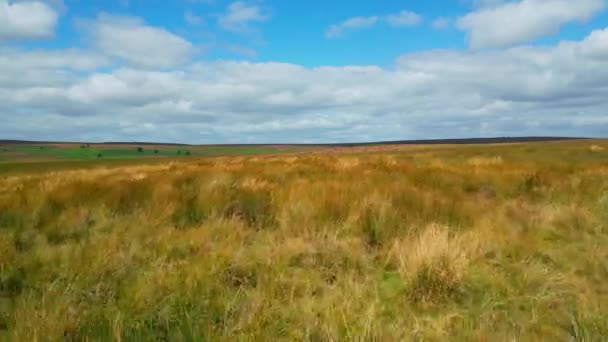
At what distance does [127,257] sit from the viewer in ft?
17.3

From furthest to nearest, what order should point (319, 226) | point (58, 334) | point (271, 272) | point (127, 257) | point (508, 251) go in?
point (319, 226)
point (508, 251)
point (127, 257)
point (271, 272)
point (58, 334)

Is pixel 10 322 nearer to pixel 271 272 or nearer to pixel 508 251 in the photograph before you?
pixel 271 272

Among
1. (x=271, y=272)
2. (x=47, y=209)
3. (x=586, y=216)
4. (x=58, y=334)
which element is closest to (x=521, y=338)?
(x=271, y=272)

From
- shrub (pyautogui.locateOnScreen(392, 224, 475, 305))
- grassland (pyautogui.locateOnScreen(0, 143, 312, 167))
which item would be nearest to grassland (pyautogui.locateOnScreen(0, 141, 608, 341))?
shrub (pyautogui.locateOnScreen(392, 224, 475, 305))

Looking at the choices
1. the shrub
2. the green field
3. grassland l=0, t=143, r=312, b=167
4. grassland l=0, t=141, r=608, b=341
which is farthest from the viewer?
the green field

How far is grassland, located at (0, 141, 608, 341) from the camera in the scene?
3660mm

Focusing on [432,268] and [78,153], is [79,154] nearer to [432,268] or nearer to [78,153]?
[78,153]

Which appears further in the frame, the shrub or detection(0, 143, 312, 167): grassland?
detection(0, 143, 312, 167): grassland

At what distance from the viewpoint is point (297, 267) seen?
5375 mm

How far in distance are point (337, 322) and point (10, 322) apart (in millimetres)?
2758

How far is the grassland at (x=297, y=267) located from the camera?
3.66 m

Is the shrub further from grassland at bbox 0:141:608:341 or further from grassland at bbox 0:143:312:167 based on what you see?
grassland at bbox 0:143:312:167

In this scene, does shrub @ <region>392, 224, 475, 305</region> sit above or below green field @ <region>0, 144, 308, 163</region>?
above

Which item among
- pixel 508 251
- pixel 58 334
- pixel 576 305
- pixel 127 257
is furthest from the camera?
pixel 508 251
